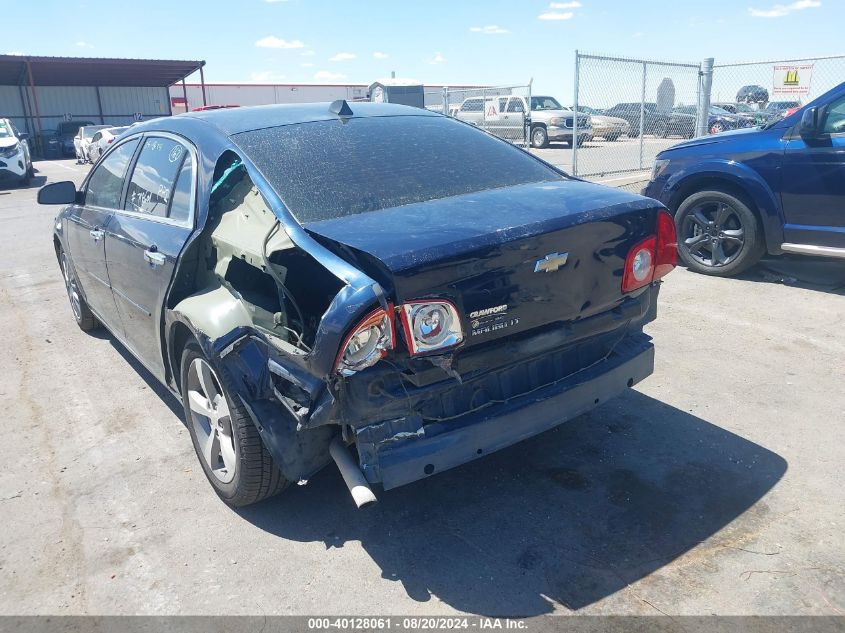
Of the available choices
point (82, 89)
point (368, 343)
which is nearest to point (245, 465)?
point (368, 343)

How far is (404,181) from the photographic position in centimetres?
334

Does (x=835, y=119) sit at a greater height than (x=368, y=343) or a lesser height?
greater

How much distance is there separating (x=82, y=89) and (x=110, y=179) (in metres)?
40.5

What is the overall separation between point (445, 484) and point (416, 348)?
44.3 inches

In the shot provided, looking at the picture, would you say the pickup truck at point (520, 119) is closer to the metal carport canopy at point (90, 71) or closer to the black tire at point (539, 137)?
the black tire at point (539, 137)

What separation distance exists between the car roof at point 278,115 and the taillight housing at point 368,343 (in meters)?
1.57

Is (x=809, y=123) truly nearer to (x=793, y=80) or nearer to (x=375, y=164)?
(x=375, y=164)

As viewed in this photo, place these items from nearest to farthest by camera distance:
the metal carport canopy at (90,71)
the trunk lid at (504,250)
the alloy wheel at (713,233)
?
1. the trunk lid at (504,250)
2. the alloy wheel at (713,233)
3. the metal carport canopy at (90,71)

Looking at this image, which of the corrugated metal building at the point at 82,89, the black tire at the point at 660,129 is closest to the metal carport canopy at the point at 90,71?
the corrugated metal building at the point at 82,89

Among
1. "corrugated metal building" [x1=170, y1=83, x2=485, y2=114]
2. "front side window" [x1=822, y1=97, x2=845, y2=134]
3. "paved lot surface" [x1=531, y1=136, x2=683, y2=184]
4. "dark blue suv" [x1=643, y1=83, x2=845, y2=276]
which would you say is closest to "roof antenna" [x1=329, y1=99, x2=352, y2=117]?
"dark blue suv" [x1=643, y1=83, x2=845, y2=276]

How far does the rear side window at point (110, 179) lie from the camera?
438 cm

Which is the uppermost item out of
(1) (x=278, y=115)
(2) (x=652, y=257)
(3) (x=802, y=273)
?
(1) (x=278, y=115)

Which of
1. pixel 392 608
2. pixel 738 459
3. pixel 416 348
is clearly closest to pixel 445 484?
pixel 392 608

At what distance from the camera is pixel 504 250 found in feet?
8.60
